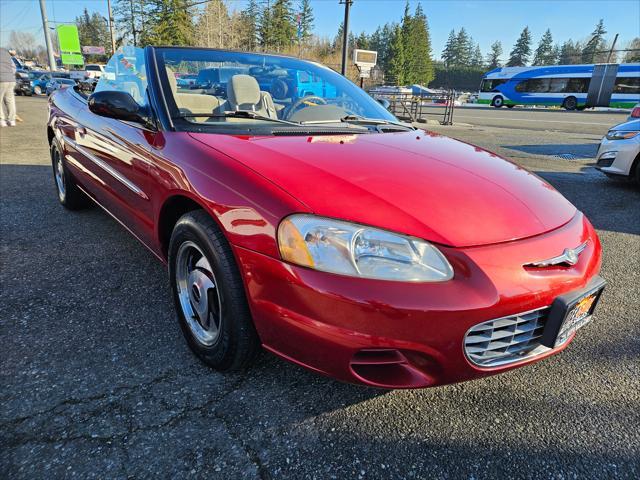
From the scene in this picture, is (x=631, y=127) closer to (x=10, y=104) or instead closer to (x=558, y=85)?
(x=10, y=104)

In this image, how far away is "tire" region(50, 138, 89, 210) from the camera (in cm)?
386

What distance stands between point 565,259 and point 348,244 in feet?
2.77

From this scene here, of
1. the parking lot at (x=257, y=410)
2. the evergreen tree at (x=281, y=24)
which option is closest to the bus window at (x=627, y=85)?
the parking lot at (x=257, y=410)

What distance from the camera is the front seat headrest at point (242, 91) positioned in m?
2.46

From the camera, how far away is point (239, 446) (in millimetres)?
1522

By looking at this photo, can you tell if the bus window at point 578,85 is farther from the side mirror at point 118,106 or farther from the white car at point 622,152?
the side mirror at point 118,106

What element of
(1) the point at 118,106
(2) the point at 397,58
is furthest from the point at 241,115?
(2) the point at 397,58

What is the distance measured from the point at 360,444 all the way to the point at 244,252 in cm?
83

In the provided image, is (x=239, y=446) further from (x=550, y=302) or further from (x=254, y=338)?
(x=550, y=302)

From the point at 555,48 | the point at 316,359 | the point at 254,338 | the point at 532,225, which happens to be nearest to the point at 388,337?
the point at 316,359

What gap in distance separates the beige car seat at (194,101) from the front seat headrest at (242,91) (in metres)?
0.11

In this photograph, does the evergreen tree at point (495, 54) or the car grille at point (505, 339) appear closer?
the car grille at point (505, 339)

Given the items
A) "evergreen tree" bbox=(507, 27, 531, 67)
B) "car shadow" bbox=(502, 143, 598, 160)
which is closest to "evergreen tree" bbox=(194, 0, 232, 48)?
"car shadow" bbox=(502, 143, 598, 160)

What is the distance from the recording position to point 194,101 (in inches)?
90.8
